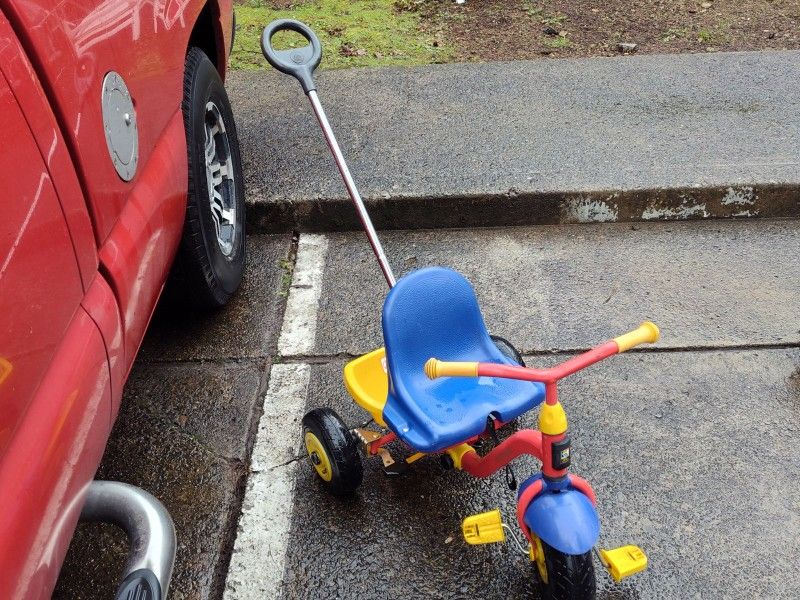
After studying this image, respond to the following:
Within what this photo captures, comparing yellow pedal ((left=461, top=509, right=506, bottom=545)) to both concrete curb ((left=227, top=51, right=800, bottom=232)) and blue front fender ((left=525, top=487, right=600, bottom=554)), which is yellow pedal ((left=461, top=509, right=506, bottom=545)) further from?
concrete curb ((left=227, top=51, right=800, bottom=232))

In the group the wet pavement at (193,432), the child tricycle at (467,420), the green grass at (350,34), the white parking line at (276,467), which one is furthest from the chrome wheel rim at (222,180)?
the green grass at (350,34)

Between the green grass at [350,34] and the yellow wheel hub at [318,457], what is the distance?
11.0 ft

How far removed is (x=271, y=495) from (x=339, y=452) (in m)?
0.32

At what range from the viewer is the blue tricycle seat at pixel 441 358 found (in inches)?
72.9

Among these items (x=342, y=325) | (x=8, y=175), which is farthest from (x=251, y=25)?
(x=8, y=175)

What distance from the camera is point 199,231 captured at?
2469mm

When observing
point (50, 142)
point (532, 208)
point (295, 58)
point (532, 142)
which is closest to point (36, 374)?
point (50, 142)

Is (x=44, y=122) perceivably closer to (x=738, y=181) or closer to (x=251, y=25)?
(x=738, y=181)

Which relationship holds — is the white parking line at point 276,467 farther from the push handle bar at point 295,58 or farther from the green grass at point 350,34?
the green grass at point 350,34

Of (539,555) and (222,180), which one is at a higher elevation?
(222,180)

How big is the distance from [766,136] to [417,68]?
2.16 metres

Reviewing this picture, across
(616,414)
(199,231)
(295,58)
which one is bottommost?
(616,414)

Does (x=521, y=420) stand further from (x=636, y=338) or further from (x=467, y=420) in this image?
(x=636, y=338)

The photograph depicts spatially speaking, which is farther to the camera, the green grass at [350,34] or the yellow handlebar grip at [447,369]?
the green grass at [350,34]
